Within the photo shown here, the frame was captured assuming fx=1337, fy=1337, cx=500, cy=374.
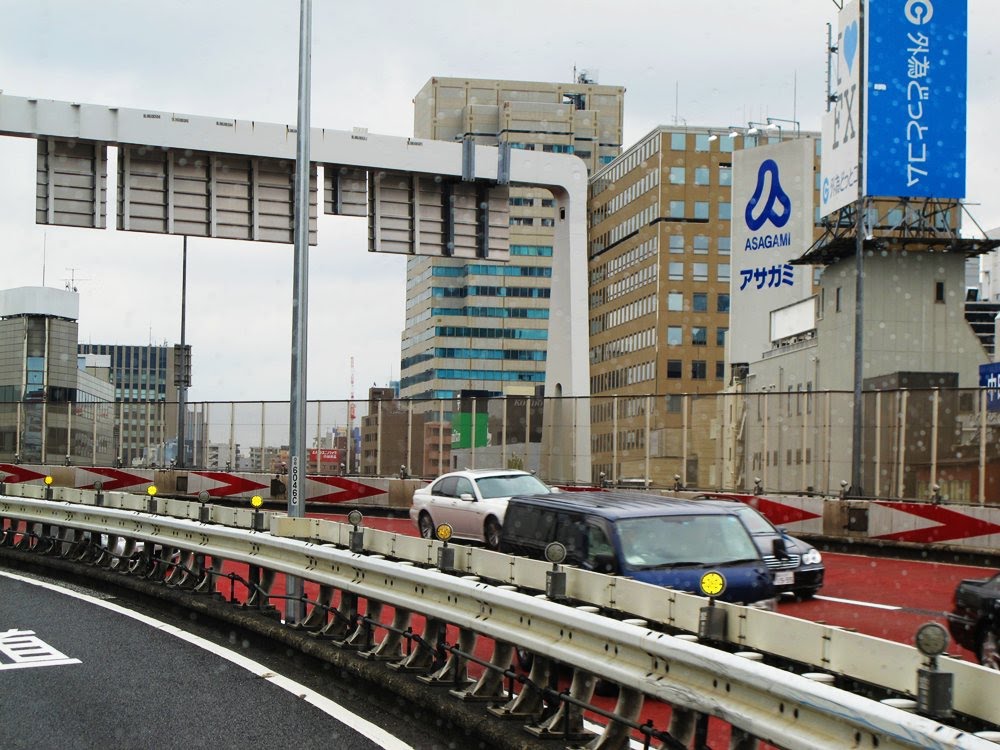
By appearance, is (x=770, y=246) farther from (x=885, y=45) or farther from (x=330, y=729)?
(x=330, y=729)

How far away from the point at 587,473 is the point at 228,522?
17.6 m

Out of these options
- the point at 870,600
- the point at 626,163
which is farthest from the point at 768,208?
the point at 870,600

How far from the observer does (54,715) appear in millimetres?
8734

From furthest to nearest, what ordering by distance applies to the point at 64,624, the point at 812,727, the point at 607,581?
1. the point at 64,624
2. the point at 607,581
3. the point at 812,727

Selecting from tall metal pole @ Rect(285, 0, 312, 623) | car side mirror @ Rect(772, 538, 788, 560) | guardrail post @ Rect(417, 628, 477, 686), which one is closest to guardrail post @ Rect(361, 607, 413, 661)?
guardrail post @ Rect(417, 628, 477, 686)

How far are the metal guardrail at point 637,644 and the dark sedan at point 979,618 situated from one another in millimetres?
4181

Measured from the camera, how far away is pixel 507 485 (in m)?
22.6

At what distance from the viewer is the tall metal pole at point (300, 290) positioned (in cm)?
1336

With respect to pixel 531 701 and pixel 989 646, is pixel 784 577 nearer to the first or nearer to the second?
pixel 989 646

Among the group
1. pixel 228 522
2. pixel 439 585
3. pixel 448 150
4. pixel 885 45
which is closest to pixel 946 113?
pixel 885 45

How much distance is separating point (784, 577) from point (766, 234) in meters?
67.3

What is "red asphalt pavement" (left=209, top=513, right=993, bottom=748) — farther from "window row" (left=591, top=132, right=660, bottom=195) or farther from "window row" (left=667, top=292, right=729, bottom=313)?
"window row" (left=591, top=132, right=660, bottom=195)

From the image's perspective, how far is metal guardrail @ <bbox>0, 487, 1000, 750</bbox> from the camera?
16.3 feet

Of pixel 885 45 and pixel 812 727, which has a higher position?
pixel 885 45
